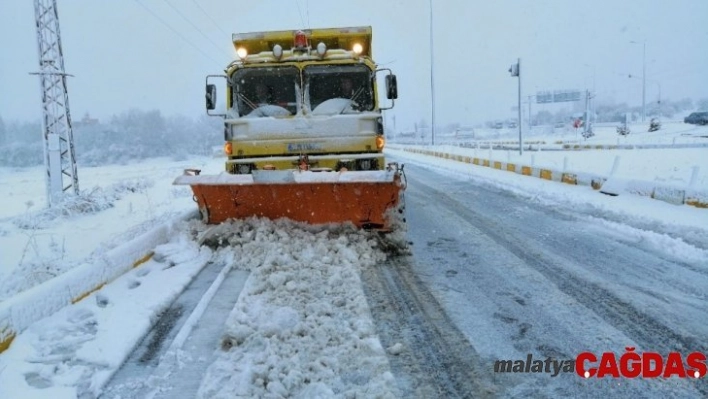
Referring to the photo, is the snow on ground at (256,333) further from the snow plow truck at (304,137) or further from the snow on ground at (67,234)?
the snow on ground at (67,234)

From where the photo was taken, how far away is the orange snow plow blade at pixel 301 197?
5.52m

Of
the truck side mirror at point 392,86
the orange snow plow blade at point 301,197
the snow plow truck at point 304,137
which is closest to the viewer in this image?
the orange snow plow blade at point 301,197

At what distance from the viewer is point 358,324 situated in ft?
11.8

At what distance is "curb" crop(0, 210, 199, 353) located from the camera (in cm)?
343

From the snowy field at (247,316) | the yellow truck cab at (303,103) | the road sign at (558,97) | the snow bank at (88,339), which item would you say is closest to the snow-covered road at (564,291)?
the snowy field at (247,316)

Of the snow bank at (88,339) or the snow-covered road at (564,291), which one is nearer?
the snow bank at (88,339)

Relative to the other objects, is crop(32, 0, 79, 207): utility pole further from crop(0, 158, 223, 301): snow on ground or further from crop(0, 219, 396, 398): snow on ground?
crop(0, 219, 396, 398): snow on ground

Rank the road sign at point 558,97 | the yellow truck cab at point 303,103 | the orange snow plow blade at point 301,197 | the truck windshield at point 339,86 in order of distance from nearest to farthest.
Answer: the orange snow plow blade at point 301,197
the yellow truck cab at point 303,103
the truck windshield at point 339,86
the road sign at point 558,97

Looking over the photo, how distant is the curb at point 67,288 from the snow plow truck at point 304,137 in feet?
3.14

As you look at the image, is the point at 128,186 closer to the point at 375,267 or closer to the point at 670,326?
the point at 375,267

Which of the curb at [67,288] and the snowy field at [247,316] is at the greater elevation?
the curb at [67,288]

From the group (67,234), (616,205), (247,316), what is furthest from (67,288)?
(616,205)

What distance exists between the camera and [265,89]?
7367 millimetres

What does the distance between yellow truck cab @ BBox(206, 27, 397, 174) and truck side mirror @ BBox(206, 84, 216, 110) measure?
1 cm
